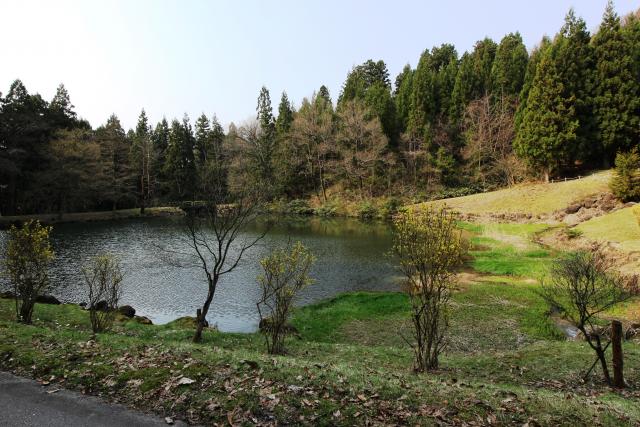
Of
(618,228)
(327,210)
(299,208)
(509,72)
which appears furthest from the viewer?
(299,208)

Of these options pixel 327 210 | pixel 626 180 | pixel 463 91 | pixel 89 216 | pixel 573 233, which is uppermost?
pixel 463 91

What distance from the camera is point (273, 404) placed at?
703 centimetres

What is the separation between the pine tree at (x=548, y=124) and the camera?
171ft

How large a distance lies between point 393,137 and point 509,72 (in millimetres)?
22432

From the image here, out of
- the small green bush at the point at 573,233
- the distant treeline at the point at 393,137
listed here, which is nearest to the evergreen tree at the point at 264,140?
the distant treeline at the point at 393,137

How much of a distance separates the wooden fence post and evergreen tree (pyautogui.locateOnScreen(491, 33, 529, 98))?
219 ft

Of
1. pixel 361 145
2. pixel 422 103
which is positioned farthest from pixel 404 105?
pixel 361 145

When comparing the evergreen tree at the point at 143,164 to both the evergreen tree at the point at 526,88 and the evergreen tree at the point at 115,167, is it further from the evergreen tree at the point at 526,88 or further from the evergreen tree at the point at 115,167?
the evergreen tree at the point at 526,88

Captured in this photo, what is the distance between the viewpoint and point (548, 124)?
53125mm

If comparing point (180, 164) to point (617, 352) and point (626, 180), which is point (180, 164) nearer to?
point (626, 180)

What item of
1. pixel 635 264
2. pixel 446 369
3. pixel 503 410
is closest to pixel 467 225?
pixel 635 264

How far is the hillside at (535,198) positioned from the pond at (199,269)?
13847mm

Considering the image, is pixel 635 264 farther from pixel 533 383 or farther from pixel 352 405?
pixel 352 405

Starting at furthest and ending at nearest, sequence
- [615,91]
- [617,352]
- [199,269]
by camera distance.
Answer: [615,91]
[199,269]
[617,352]
